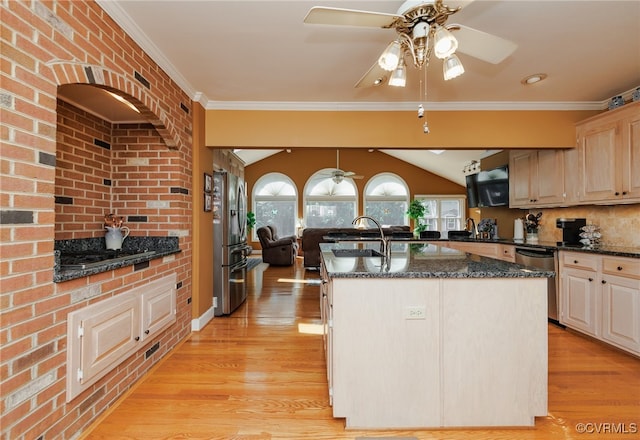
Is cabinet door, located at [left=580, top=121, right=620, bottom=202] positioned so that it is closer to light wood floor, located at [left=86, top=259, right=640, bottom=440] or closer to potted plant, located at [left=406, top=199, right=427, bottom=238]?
light wood floor, located at [left=86, top=259, right=640, bottom=440]

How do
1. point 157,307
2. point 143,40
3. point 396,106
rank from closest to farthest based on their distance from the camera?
point 143,40
point 157,307
point 396,106

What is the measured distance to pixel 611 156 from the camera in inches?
113

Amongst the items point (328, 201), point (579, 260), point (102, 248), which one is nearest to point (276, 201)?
point (328, 201)

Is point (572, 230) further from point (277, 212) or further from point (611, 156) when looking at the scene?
point (277, 212)

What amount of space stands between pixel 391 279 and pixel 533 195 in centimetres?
317

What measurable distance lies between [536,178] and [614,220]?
884 millimetres

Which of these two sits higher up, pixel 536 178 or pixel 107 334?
pixel 536 178

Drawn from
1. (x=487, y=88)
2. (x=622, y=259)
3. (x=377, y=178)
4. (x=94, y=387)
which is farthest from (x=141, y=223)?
(x=377, y=178)

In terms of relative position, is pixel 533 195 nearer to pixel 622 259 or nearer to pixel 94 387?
pixel 622 259

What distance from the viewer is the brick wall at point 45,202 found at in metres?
1.21

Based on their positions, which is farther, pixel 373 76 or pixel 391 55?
pixel 373 76

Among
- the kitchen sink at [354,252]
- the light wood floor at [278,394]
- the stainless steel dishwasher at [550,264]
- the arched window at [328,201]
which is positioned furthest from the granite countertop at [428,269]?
the arched window at [328,201]

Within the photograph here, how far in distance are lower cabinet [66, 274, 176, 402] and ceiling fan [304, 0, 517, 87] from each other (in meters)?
1.76

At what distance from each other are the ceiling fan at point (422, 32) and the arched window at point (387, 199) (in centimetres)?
840
